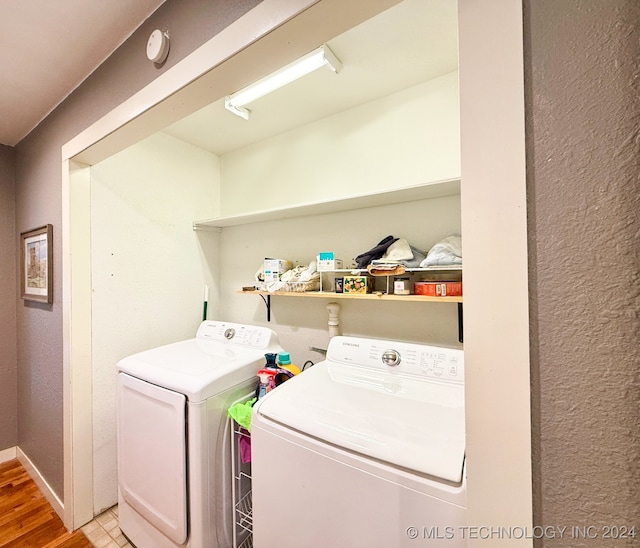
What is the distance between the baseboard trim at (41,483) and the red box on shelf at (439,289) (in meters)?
2.29

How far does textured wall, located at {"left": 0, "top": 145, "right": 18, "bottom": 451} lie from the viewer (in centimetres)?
201

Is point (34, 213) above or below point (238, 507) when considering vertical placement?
above

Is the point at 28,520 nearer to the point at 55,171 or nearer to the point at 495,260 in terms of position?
the point at 55,171

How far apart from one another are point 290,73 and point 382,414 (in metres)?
1.48

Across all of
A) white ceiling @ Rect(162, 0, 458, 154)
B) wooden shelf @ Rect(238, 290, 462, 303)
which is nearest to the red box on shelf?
wooden shelf @ Rect(238, 290, 462, 303)

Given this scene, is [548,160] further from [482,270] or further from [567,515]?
[567,515]

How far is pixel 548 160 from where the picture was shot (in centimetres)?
40

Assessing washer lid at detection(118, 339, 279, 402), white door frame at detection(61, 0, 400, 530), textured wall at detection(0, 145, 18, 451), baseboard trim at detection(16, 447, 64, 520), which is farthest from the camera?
textured wall at detection(0, 145, 18, 451)

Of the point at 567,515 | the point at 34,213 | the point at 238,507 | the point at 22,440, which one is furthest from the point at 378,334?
the point at 22,440

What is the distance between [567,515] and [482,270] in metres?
0.36

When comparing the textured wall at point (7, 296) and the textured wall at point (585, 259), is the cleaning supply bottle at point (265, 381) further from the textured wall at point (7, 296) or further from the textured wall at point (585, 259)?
the textured wall at point (7, 296)

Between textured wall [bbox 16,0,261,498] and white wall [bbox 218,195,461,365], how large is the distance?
41.7 inches

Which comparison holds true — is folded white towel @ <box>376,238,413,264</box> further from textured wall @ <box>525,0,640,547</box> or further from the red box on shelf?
textured wall @ <box>525,0,640,547</box>

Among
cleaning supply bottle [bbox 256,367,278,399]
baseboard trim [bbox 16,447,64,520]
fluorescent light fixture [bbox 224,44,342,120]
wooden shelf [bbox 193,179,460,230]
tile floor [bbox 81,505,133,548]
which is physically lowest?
tile floor [bbox 81,505,133,548]
